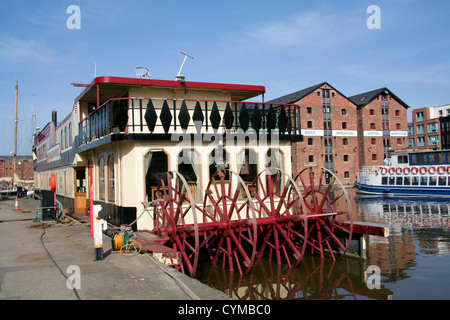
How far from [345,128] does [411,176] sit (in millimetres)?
20924

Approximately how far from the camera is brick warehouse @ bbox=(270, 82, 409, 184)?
177ft

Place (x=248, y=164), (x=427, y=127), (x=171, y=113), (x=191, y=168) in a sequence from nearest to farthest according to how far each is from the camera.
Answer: (x=191, y=168) → (x=171, y=113) → (x=248, y=164) → (x=427, y=127)

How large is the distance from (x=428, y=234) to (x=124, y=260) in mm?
14822

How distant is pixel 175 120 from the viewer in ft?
39.4

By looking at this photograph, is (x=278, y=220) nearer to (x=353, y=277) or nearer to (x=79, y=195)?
(x=353, y=277)

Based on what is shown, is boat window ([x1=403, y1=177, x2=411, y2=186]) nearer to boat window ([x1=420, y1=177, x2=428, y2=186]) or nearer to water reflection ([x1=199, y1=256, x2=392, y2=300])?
boat window ([x1=420, y1=177, x2=428, y2=186])

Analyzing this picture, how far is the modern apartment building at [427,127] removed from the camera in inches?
3311

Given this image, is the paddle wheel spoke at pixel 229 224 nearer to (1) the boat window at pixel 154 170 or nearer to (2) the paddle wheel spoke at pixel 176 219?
(2) the paddle wheel spoke at pixel 176 219

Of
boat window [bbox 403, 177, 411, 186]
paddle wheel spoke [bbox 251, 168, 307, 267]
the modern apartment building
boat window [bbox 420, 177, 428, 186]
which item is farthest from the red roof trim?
the modern apartment building

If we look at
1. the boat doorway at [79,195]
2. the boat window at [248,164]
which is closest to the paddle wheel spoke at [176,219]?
the boat window at [248,164]

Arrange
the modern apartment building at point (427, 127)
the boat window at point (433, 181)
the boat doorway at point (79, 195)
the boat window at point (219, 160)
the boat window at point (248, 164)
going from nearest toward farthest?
the boat window at point (219, 160) < the boat window at point (248, 164) < the boat doorway at point (79, 195) < the boat window at point (433, 181) < the modern apartment building at point (427, 127)

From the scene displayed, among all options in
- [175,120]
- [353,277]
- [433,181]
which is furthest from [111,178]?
[433,181]

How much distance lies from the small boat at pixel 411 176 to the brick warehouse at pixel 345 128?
12993mm
